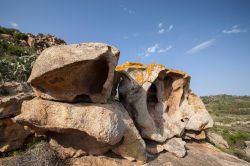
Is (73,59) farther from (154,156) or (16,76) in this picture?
(16,76)

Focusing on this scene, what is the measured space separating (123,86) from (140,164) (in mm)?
2934

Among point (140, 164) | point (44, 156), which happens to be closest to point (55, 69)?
point (44, 156)

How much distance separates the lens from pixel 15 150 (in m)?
6.57

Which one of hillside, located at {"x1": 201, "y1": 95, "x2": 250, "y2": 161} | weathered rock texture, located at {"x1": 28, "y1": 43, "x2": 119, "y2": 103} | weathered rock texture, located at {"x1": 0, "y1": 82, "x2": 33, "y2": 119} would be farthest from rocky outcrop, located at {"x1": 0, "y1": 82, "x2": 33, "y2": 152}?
hillside, located at {"x1": 201, "y1": 95, "x2": 250, "y2": 161}

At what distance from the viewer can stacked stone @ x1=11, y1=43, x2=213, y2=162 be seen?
5676 millimetres

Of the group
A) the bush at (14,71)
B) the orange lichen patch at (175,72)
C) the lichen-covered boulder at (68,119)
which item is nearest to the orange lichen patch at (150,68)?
the orange lichen patch at (175,72)

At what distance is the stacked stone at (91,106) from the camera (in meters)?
5.68

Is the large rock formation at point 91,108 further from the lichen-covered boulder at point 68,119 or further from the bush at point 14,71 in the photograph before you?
the bush at point 14,71

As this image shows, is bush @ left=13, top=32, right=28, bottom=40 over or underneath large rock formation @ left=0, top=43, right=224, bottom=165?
over

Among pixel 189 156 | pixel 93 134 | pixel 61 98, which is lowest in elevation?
pixel 189 156

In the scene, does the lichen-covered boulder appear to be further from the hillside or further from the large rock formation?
the hillside

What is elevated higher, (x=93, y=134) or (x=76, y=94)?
(x=76, y=94)

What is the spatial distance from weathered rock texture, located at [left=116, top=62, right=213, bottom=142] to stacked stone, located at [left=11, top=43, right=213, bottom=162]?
4 cm

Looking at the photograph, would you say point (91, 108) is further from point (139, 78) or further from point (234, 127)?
point (234, 127)
